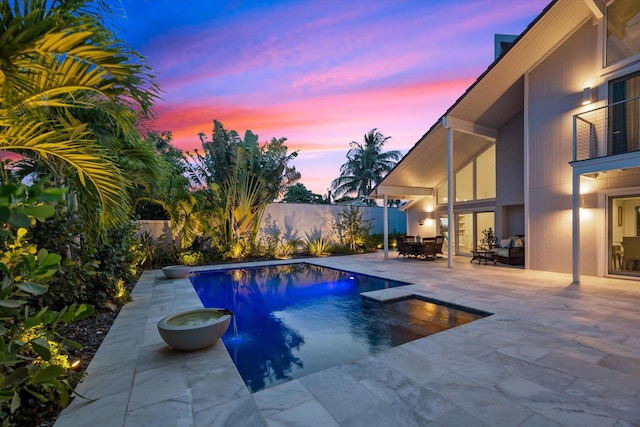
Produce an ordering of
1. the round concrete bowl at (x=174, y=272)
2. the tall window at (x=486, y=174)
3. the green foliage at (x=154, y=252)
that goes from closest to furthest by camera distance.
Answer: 1. the round concrete bowl at (x=174, y=272)
2. the green foliage at (x=154, y=252)
3. the tall window at (x=486, y=174)

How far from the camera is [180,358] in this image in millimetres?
3957

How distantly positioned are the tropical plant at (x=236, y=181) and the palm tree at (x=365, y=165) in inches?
511

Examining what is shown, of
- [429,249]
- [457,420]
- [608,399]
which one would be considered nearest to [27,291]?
[457,420]

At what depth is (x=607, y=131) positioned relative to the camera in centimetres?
830

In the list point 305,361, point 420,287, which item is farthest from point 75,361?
point 420,287

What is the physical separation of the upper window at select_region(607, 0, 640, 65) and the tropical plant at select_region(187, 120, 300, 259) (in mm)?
11418

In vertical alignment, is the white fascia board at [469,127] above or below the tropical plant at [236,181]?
above

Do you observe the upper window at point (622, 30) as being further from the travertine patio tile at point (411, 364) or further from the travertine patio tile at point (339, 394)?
the travertine patio tile at point (339, 394)

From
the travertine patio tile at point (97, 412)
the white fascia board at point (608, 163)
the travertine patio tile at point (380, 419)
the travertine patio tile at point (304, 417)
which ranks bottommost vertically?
the travertine patio tile at point (97, 412)

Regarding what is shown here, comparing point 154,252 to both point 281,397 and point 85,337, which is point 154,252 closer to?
point 85,337

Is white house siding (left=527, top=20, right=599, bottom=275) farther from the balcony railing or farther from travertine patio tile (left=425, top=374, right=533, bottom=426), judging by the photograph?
travertine patio tile (left=425, top=374, right=533, bottom=426)

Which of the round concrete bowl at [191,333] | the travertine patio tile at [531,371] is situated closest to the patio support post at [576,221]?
the travertine patio tile at [531,371]

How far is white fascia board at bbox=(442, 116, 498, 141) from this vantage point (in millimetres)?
10625

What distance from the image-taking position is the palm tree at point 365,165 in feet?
85.8
